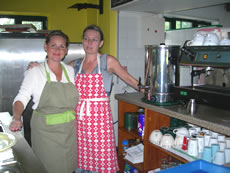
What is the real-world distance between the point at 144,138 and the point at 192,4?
4.92 ft

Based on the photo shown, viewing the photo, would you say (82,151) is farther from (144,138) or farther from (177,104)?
(177,104)

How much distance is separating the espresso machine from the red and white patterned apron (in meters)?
0.59

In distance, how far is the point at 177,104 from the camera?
1892 millimetres

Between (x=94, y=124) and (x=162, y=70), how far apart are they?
2.21ft

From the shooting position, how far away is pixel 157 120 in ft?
6.50

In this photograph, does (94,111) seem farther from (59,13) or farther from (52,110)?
(59,13)

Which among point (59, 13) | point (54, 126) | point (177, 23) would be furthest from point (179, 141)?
point (177, 23)

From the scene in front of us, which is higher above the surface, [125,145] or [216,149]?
[216,149]

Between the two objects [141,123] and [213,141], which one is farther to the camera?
[141,123]

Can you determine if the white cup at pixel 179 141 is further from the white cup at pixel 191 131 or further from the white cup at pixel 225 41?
the white cup at pixel 225 41

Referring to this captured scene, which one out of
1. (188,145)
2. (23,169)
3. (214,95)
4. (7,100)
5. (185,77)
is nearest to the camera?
(23,169)

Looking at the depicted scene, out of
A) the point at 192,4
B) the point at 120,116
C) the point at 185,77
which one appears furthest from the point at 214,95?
the point at 192,4


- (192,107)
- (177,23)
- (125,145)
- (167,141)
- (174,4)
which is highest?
(177,23)

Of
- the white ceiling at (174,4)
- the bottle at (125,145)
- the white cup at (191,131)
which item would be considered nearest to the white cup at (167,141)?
the white cup at (191,131)
